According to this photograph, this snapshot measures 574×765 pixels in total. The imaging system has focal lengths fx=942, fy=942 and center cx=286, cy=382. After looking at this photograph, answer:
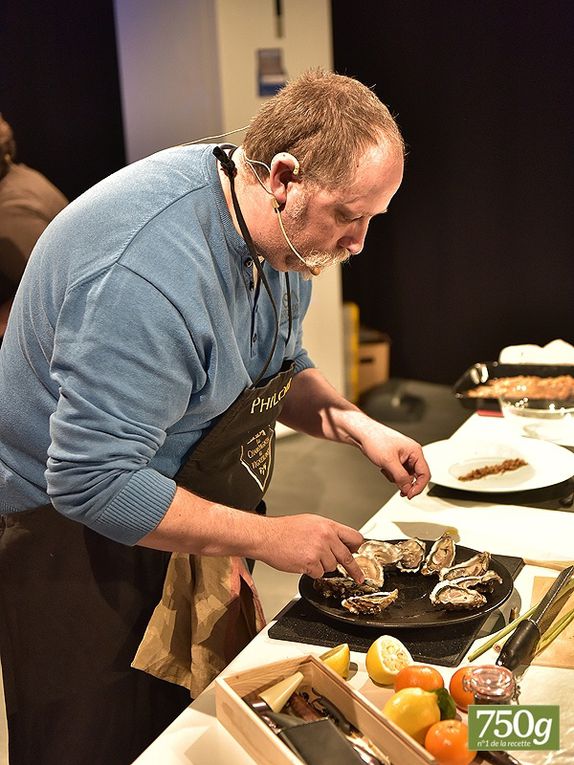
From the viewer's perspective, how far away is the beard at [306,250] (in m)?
1.50

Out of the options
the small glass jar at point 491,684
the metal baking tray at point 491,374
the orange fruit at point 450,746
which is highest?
the small glass jar at point 491,684

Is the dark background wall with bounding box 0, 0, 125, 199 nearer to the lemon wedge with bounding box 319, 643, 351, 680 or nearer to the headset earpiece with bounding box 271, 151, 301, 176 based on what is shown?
the headset earpiece with bounding box 271, 151, 301, 176

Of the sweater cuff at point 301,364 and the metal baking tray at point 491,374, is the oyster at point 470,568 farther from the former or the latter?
the metal baking tray at point 491,374

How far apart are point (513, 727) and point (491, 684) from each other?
11cm

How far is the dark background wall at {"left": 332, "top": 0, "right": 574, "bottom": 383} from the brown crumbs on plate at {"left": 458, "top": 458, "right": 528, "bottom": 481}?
3349mm

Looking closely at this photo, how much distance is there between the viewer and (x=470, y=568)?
5.12 feet

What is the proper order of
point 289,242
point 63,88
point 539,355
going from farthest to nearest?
point 63,88 → point 539,355 → point 289,242

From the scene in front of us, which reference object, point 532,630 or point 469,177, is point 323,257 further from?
point 469,177

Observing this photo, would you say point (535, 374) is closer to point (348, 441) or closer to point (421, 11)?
point (348, 441)

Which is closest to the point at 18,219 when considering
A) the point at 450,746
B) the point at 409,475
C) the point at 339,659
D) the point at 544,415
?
the point at 544,415

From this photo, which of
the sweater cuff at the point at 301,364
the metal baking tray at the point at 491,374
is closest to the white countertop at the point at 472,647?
the metal baking tray at the point at 491,374

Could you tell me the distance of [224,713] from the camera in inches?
49.9

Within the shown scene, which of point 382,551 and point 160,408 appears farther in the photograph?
point 382,551

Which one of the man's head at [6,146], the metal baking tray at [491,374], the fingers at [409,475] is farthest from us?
the man's head at [6,146]
